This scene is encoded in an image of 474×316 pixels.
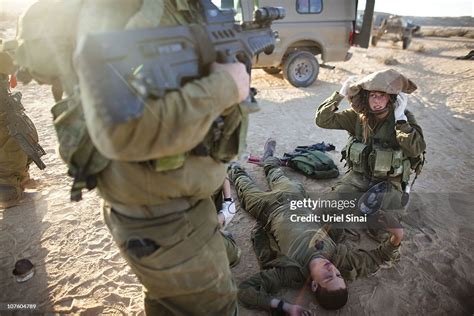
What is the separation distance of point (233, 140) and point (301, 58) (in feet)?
20.8

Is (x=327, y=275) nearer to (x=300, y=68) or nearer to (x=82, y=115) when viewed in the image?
(x=82, y=115)

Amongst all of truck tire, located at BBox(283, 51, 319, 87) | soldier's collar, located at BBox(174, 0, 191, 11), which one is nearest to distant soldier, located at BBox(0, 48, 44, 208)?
soldier's collar, located at BBox(174, 0, 191, 11)

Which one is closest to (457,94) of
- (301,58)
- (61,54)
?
(301,58)

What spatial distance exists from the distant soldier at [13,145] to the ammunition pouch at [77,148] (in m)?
A: 2.34

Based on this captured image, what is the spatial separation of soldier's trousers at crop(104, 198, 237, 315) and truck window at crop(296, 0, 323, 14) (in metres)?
6.45

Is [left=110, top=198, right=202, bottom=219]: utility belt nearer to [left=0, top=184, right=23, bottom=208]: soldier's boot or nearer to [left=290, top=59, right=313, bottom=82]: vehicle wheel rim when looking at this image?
[left=0, top=184, right=23, bottom=208]: soldier's boot

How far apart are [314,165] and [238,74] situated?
2910 millimetres

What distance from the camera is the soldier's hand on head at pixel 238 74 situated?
1.27 meters

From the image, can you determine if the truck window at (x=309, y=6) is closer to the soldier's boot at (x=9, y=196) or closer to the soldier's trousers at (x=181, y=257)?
the soldier's boot at (x=9, y=196)

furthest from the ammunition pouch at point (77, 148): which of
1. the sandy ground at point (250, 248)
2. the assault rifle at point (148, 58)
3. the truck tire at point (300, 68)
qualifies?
Result: the truck tire at point (300, 68)

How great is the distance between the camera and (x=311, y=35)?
24.1ft

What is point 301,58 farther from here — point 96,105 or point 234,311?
point 96,105

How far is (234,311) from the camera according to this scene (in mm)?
1803

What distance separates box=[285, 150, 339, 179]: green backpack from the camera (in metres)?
4.02
